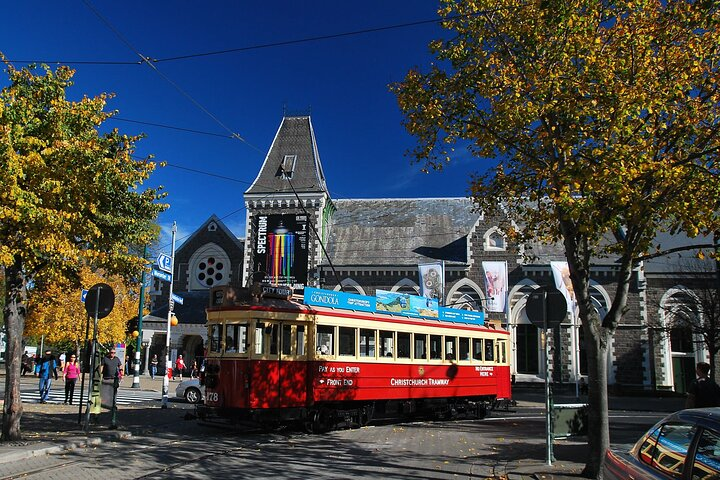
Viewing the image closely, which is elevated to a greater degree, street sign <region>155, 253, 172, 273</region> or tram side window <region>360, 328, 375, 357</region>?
street sign <region>155, 253, 172, 273</region>

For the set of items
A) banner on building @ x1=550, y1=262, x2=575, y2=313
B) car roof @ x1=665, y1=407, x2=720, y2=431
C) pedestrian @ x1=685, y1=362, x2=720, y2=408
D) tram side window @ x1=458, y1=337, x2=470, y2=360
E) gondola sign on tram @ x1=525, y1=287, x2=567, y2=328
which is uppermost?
banner on building @ x1=550, y1=262, x2=575, y2=313

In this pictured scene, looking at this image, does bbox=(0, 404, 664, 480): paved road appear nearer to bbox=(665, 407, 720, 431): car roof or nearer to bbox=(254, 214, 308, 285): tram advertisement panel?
bbox=(665, 407, 720, 431): car roof

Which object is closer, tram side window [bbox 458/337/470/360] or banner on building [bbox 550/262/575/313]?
tram side window [bbox 458/337/470/360]

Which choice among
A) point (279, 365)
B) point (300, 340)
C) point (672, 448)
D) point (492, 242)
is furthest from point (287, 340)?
point (492, 242)

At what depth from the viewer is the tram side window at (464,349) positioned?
710 inches

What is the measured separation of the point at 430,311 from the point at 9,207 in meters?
11.1

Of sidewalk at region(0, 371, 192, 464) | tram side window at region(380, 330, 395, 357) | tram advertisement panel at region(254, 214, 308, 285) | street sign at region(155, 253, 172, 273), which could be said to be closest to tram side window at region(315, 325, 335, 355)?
tram side window at region(380, 330, 395, 357)

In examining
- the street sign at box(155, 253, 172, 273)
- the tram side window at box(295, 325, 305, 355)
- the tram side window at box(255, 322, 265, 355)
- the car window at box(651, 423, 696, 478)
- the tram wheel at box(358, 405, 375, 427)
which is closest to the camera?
the car window at box(651, 423, 696, 478)

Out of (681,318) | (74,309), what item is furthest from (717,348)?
(74,309)

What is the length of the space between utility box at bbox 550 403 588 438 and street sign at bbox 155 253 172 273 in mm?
14401

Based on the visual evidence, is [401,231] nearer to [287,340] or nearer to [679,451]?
[287,340]

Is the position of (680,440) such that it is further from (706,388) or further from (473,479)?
(706,388)

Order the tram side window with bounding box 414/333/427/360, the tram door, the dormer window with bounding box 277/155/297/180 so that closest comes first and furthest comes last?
the tram door → the tram side window with bounding box 414/333/427/360 → the dormer window with bounding box 277/155/297/180

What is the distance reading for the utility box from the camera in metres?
9.98
